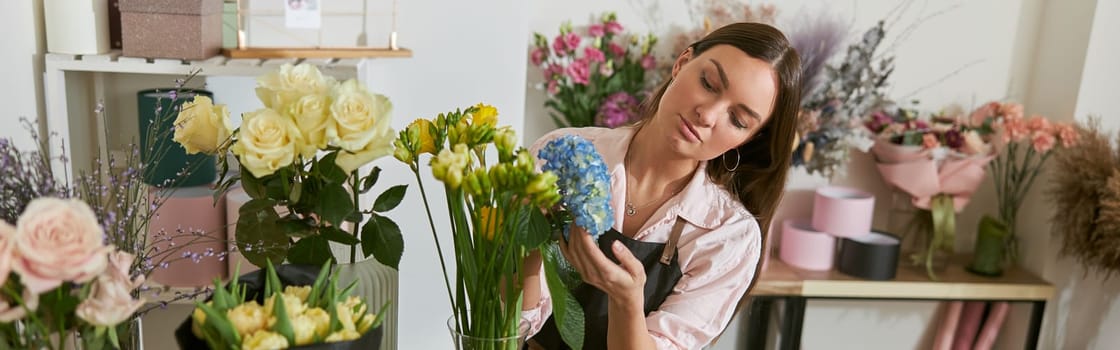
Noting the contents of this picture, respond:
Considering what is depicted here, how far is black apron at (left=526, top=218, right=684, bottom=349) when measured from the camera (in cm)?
135

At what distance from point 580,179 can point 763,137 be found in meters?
0.55

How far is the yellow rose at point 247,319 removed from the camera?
705 mm

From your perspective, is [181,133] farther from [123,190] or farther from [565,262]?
[565,262]

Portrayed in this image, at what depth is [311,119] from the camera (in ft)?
2.58

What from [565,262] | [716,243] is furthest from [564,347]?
[565,262]

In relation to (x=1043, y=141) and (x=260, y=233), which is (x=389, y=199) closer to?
(x=260, y=233)

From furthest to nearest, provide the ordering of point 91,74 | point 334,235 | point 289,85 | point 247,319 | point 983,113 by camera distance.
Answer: point 983,113 → point 91,74 → point 334,235 → point 289,85 → point 247,319

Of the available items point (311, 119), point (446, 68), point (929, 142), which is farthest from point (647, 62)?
point (311, 119)

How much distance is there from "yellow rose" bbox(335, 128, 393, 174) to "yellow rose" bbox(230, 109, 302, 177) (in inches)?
1.7

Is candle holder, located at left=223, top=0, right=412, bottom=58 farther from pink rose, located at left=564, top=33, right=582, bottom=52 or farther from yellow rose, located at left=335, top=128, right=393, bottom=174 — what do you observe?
yellow rose, located at left=335, top=128, right=393, bottom=174

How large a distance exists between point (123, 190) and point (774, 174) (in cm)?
90

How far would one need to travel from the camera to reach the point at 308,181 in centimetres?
89

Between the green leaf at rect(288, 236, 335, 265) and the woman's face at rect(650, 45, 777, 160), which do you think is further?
the woman's face at rect(650, 45, 777, 160)

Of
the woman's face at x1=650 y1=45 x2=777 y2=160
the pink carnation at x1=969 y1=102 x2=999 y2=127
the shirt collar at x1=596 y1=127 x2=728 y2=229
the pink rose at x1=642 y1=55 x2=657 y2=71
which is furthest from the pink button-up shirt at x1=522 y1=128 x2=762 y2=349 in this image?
the pink carnation at x1=969 y1=102 x2=999 y2=127
